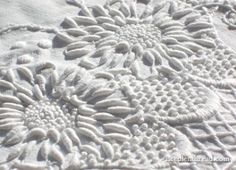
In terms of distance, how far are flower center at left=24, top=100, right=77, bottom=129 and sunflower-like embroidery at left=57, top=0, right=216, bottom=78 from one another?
0.34 feet

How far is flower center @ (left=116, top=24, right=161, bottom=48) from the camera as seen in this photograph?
95cm

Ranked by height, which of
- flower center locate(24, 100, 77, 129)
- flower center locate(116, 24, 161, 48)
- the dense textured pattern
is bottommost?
flower center locate(24, 100, 77, 129)

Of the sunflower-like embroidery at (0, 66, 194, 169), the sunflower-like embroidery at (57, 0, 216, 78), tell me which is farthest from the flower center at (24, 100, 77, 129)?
the sunflower-like embroidery at (57, 0, 216, 78)

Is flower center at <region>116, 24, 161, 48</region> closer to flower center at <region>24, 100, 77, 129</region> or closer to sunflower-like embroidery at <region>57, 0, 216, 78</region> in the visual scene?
sunflower-like embroidery at <region>57, 0, 216, 78</region>

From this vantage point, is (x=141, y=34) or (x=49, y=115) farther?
(x=141, y=34)

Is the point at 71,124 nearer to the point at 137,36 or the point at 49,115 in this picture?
the point at 49,115

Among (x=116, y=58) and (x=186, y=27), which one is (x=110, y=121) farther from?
(x=186, y=27)

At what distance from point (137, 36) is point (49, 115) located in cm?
23

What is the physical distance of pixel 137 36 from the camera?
3.15ft

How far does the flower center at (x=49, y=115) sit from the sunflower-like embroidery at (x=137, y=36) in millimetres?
103

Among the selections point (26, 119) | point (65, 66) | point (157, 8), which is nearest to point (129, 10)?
point (157, 8)

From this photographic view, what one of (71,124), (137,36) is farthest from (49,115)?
(137,36)

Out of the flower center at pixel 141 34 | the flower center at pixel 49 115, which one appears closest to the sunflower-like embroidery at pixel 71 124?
the flower center at pixel 49 115

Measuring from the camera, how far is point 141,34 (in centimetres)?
96
